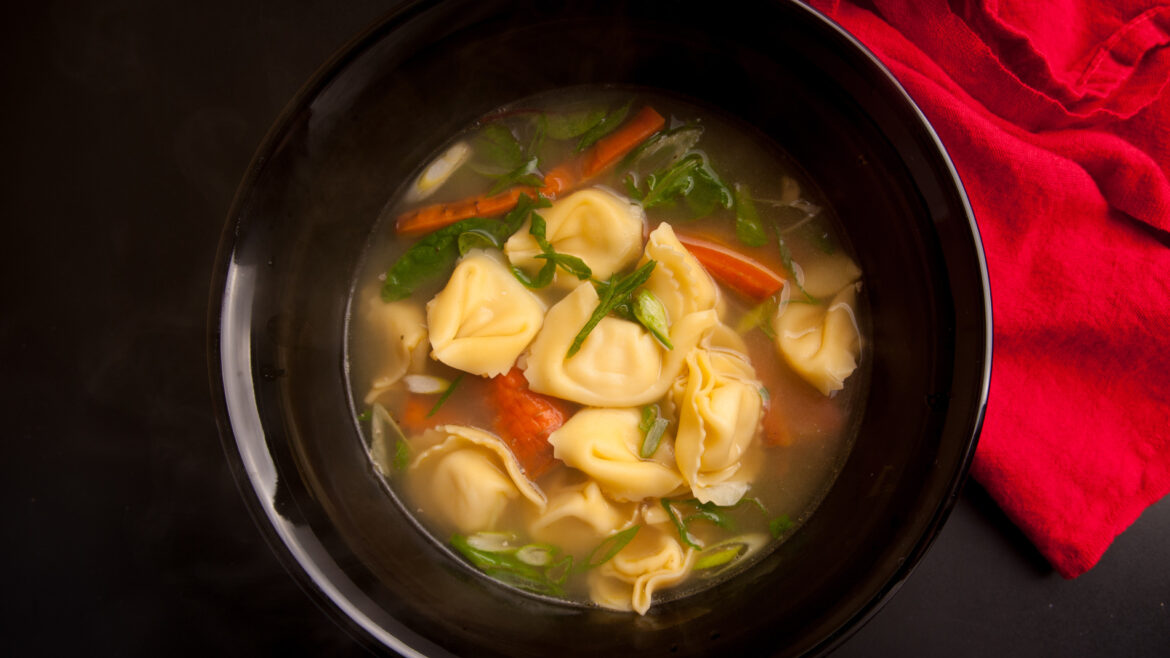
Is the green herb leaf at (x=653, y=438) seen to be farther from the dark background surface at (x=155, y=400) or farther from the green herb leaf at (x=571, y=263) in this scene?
the dark background surface at (x=155, y=400)

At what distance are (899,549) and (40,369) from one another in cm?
258

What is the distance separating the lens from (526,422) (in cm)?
212

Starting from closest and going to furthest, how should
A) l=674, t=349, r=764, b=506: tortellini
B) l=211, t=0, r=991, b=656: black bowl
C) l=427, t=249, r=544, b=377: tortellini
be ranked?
l=211, t=0, r=991, b=656: black bowl < l=674, t=349, r=764, b=506: tortellini < l=427, t=249, r=544, b=377: tortellini

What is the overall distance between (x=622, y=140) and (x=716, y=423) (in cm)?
88

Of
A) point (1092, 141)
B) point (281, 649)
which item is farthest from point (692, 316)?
point (281, 649)

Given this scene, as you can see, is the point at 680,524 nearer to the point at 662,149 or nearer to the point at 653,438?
the point at 653,438

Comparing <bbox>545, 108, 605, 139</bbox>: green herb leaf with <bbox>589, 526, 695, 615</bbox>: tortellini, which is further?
<bbox>545, 108, 605, 139</bbox>: green herb leaf

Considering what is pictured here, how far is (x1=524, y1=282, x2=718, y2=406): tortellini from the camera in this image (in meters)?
2.12

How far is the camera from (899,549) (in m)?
1.68

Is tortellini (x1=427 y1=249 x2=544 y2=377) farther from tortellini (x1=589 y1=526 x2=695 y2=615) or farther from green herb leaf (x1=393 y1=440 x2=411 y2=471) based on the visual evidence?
tortellini (x1=589 y1=526 x2=695 y2=615)

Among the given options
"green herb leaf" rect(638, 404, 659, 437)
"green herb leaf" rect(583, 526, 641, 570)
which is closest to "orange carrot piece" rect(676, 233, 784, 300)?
"green herb leaf" rect(638, 404, 659, 437)

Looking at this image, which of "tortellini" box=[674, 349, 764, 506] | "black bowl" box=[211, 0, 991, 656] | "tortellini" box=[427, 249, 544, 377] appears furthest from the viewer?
"tortellini" box=[427, 249, 544, 377]

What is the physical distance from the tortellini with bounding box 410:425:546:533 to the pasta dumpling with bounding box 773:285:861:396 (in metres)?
0.84

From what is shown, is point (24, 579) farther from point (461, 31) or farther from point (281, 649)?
point (461, 31)
